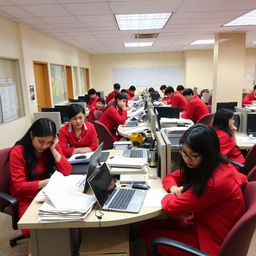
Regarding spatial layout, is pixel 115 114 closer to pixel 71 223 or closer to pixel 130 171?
pixel 130 171

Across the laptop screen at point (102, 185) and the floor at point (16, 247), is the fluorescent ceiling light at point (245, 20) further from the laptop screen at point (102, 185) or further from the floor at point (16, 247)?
the laptop screen at point (102, 185)

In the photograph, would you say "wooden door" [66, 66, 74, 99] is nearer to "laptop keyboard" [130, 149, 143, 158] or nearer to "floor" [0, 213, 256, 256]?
"floor" [0, 213, 256, 256]

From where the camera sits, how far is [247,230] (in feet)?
3.49

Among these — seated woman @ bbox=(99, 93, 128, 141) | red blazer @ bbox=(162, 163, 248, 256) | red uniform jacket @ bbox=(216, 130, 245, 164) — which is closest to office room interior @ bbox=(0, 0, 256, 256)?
seated woman @ bbox=(99, 93, 128, 141)

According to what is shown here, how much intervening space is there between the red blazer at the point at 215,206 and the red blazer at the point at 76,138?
1499 mm

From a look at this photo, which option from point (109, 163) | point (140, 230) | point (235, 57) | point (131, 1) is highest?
point (131, 1)

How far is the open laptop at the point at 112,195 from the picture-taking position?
146 centimetres

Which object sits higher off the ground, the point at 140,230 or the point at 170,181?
the point at 170,181

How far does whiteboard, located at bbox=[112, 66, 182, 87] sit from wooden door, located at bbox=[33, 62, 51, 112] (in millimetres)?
5362

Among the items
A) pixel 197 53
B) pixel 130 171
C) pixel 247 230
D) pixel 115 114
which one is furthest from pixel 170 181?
pixel 197 53

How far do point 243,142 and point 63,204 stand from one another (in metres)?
2.36

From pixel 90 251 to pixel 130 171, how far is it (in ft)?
2.19

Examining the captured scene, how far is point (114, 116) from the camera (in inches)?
150

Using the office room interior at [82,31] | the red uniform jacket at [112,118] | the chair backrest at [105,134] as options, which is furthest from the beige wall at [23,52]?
the chair backrest at [105,134]
